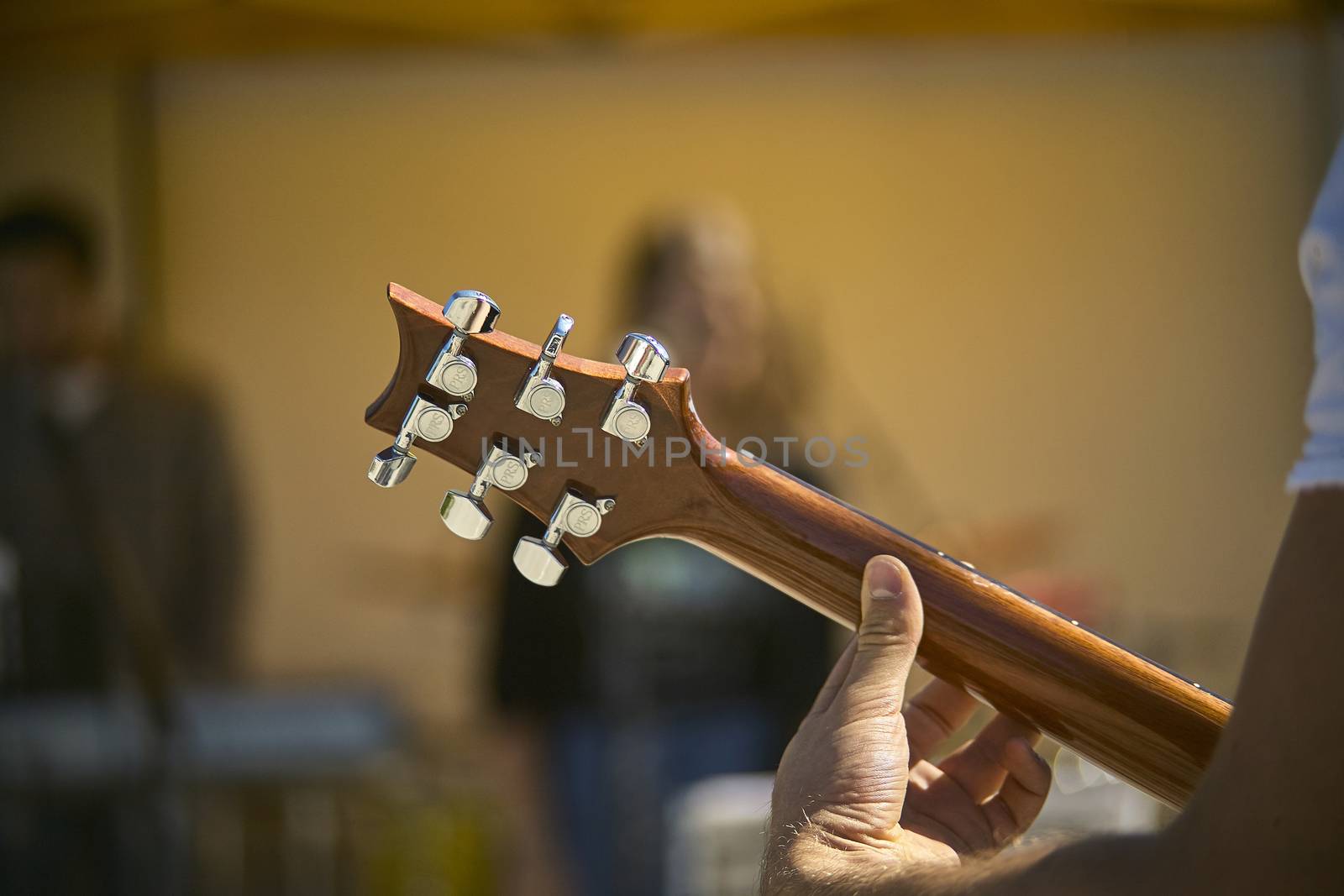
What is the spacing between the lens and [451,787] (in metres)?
3.73

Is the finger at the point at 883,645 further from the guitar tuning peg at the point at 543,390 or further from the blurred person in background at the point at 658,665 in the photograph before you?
the blurred person in background at the point at 658,665

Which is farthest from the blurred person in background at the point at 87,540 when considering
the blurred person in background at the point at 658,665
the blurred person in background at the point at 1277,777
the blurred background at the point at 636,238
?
the blurred person in background at the point at 1277,777

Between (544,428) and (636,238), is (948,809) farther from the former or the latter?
(636,238)

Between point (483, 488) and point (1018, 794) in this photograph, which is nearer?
point (483, 488)

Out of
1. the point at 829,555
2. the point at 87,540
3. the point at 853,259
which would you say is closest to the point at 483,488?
the point at 829,555

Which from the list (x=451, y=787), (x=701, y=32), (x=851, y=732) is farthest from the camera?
(x=451, y=787)

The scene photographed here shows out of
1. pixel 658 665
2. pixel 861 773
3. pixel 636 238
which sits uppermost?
pixel 636 238

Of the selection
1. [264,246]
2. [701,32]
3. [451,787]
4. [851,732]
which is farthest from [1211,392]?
[851,732]

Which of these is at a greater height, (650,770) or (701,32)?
(701,32)

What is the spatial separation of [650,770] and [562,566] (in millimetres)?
1600

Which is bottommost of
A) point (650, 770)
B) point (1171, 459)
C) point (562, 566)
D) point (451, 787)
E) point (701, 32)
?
point (451, 787)

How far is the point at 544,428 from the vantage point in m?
0.91

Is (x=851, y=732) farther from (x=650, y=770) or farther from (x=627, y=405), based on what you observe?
(x=650, y=770)

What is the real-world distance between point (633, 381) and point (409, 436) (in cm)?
18
